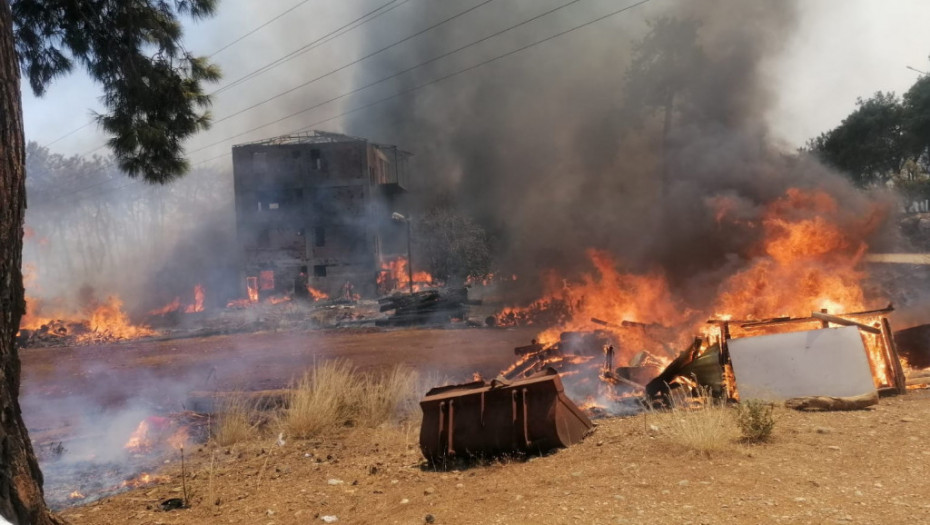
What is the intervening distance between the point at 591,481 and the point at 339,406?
4.52 meters

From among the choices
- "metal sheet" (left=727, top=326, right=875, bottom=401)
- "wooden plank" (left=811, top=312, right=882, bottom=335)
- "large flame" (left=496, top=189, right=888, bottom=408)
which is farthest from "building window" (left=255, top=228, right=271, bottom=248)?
"wooden plank" (left=811, top=312, right=882, bottom=335)

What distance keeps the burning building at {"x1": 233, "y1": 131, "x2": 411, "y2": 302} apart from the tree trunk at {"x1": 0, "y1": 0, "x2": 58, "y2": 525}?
1397 inches

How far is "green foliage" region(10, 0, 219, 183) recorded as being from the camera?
7379 mm

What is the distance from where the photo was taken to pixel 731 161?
614 inches

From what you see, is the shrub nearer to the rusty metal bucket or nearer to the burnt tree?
the rusty metal bucket

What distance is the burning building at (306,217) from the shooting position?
3953cm

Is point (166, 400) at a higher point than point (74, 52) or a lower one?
lower

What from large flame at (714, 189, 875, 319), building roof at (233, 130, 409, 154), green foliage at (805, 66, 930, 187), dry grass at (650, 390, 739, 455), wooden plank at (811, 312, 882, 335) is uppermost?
building roof at (233, 130, 409, 154)

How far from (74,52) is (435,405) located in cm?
654

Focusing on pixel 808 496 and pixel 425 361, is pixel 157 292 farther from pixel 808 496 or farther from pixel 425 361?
pixel 808 496

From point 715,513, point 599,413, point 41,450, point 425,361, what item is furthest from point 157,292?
point 715,513

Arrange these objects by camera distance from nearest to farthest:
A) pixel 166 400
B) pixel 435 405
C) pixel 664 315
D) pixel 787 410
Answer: pixel 435 405 → pixel 787 410 → pixel 166 400 → pixel 664 315

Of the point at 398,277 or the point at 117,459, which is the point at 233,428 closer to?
the point at 117,459

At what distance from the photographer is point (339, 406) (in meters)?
8.27
